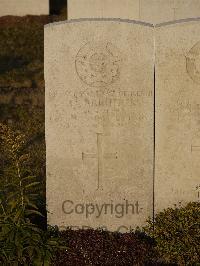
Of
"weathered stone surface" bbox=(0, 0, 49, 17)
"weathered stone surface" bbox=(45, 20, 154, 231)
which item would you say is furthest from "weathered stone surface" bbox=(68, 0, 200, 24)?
"weathered stone surface" bbox=(45, 20, 154, 231)

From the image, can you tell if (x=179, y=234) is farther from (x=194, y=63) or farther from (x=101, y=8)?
(x=101, y=8)

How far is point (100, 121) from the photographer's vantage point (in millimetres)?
4559

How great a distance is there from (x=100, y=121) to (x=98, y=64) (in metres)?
0.52

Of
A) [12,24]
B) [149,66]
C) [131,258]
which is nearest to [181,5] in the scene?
[149,66]

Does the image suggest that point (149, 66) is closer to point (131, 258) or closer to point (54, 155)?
point (54, 155)

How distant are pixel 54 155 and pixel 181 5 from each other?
7992mm

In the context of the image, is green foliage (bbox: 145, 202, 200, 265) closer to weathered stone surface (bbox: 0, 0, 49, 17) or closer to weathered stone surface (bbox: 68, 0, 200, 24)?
weathered stone surface (bbox: 68, 0, 200, 24)

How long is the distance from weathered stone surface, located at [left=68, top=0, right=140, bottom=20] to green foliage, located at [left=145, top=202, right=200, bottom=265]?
9.18 m

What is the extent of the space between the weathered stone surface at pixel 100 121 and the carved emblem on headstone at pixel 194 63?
328mm

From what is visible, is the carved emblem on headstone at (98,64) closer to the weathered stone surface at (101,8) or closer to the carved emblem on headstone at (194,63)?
the carved emblem on headstone at (194,63)

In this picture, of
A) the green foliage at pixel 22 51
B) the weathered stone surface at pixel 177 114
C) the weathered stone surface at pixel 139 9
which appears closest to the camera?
the weathered stone surface at pixel 177 114

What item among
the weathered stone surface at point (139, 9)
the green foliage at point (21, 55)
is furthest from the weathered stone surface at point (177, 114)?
the weathered stone surface at point (139, 9)

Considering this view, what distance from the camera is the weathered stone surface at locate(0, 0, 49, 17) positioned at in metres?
20.8

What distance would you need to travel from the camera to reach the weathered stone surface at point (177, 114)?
4.37 meters
